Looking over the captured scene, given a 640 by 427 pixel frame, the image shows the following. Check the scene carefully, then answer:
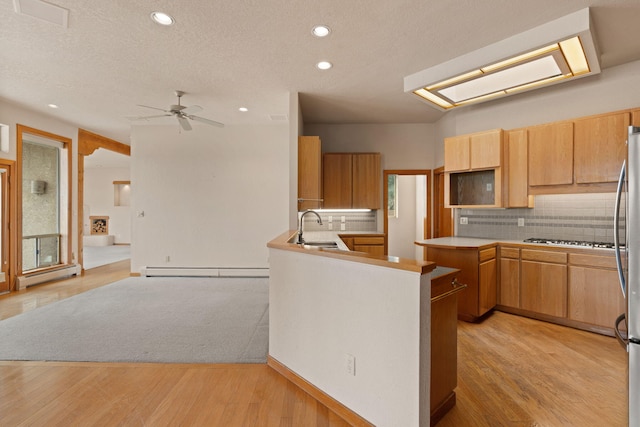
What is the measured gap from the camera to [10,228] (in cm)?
485

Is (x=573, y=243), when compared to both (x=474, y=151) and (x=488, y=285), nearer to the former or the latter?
(x=488, y=285)

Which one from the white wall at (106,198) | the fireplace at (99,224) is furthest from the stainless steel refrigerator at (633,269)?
the fireplace at (99,224)

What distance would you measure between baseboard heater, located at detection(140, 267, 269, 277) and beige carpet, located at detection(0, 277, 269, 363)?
37.9 inches

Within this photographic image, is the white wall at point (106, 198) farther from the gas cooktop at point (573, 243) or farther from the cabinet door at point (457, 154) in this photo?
the gas cooktop at point (573, 243)

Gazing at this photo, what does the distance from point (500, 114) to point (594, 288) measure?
7.96 feet

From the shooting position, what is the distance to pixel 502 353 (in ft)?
8.89

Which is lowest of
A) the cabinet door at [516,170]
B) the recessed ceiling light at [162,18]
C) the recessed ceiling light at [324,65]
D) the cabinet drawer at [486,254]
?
the cabinet drawer at [486,254]

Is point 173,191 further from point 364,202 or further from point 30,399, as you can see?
point 30,399

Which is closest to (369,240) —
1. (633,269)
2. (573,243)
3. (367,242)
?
(367,242)

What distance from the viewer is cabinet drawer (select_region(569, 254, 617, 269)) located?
301cm

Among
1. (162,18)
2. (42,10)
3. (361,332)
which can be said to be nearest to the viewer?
(361,332)

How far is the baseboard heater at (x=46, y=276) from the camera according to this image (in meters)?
4.96

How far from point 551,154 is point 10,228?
778 cm

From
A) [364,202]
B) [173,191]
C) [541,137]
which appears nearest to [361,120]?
[364,202]
